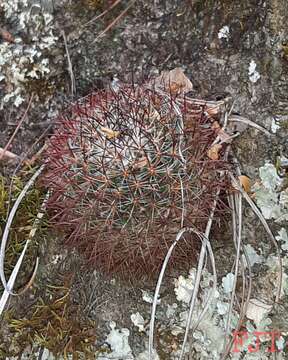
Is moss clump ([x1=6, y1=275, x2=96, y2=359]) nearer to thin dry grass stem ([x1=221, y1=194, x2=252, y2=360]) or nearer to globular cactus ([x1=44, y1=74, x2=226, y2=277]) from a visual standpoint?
globular cactus ([x1=44, y1=74, x2=226, y2=277])

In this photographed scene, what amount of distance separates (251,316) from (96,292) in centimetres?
45

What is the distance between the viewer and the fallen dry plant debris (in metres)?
1.48

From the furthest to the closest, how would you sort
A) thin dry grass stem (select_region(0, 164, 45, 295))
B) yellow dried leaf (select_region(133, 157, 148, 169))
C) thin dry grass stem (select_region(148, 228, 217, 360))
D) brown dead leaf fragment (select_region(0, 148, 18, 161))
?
brown dead leaf fragment (select_region(0, 148, 18, 161))
thin dry grass stem (select_region(0, 164, 45, 295))
thin dry grass stem (select_region(148, 228, 217, 360))
yellow dried leaf (select_region(133, 157, 148, 169))

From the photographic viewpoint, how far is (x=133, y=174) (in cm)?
146

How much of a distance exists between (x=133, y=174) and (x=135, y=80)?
0.49 m

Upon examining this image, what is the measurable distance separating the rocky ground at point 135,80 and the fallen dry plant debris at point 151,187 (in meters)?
0.04

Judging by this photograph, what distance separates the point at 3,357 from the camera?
5.79ft

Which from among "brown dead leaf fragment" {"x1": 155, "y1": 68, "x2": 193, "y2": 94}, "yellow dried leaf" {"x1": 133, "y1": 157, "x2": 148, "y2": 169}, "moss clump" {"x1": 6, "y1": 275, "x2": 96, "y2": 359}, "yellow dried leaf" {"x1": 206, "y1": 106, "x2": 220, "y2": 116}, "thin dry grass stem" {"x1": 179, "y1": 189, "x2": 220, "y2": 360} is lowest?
"moss clump" {"x1": 6, "y1": 275, "x2": 96, "y2": 359}

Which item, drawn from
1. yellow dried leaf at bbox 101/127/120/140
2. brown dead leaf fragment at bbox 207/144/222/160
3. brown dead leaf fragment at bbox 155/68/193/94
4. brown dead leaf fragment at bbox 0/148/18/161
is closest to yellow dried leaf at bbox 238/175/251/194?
brown dead leaf fragment at bbox 207/144/222/160

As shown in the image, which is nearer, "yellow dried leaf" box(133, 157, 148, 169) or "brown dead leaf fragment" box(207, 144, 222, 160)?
"yellow dried leaf" box(133, 157, 148, 169)

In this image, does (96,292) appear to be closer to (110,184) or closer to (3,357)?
(3,357)

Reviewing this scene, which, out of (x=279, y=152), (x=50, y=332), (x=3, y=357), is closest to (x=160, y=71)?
(x=279, y=152)

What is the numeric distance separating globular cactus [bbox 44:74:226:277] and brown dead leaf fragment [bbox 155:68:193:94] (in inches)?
4.6

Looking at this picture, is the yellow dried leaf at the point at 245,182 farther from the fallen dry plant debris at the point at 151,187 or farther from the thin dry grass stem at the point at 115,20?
the thin dry grass stem at the point at 115,20
